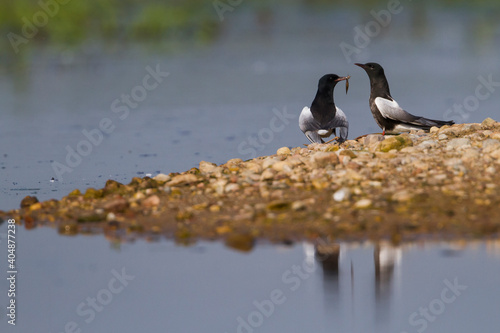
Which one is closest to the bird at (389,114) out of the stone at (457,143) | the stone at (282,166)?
the stone at (457,143)

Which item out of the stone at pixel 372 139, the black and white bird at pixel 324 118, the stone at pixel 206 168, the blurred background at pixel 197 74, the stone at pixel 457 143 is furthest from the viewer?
the blurred background at pixel 197 74

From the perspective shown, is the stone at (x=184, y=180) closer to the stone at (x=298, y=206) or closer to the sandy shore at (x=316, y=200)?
the sandy shore at (x=316, y=200)

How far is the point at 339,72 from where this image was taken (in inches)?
659

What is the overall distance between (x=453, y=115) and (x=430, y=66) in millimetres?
6302

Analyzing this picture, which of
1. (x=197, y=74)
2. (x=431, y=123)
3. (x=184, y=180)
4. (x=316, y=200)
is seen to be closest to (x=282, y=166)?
(x=184, y=180)

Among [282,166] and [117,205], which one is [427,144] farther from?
[117,205]

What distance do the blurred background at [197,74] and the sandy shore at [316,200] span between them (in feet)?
4.27

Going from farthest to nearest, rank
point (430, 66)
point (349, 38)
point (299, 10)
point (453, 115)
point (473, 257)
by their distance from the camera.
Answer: point (299, 10) → point (349, 38) → point (430, 66) → point (453, 115) → point (473, 257)

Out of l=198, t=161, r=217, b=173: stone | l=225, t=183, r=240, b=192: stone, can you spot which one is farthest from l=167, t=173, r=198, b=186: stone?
l=198, t=161, r=217, b=173: stone

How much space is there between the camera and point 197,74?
18266mm

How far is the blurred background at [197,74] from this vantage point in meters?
11.1

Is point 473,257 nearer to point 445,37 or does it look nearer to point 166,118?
point 166,118

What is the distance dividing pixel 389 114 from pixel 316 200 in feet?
10.5

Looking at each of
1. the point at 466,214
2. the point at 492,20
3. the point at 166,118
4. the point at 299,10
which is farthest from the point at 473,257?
the point at 299,10
